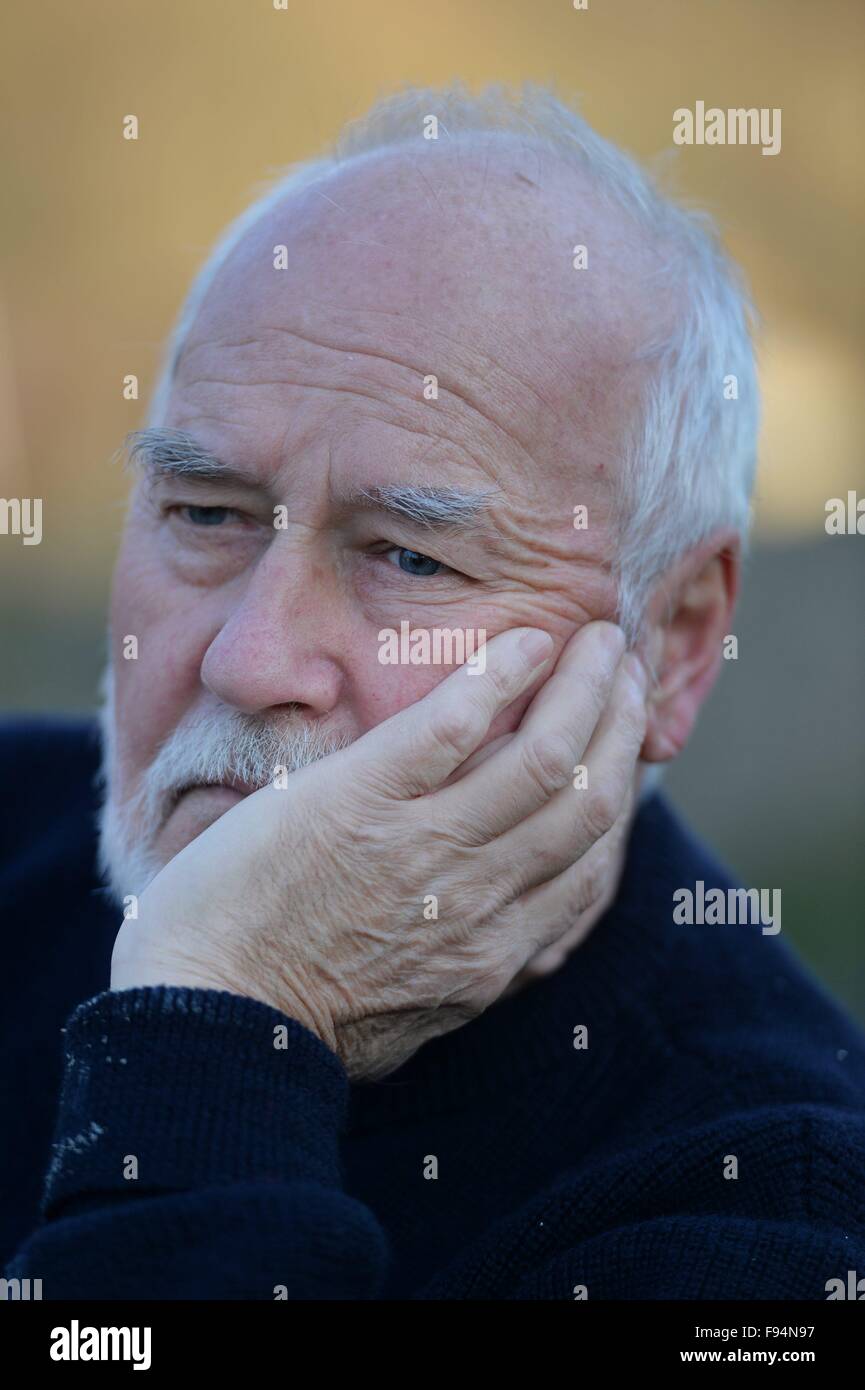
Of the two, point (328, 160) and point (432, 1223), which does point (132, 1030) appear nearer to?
point (432, 1223)

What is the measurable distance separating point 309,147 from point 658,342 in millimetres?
6480

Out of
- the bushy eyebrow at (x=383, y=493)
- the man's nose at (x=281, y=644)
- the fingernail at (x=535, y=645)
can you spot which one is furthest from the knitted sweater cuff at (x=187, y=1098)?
the bushy eyebrow at (x=383, y=493)

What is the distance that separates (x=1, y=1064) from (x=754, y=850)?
6666 mm

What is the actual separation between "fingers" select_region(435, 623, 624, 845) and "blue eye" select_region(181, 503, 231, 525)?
2.39 feet

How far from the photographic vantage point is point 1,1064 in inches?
123

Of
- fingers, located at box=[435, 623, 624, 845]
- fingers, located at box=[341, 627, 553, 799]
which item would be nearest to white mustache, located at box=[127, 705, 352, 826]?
fingers, located at box=[341, 627, 553, 799]

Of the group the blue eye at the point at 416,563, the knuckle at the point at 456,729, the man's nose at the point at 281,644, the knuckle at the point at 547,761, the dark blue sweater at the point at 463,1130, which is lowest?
the dark blue sweater at the point at 463,1130

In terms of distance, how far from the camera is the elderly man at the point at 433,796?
2.08 metres

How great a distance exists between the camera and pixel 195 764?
252 cm

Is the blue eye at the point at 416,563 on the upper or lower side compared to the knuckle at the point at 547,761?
upper

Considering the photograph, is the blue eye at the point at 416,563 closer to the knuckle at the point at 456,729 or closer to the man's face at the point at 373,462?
the man's face at the point at 373,462

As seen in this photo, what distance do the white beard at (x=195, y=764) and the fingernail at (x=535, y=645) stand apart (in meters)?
0.37

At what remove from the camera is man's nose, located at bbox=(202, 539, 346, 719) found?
2.38 metres
